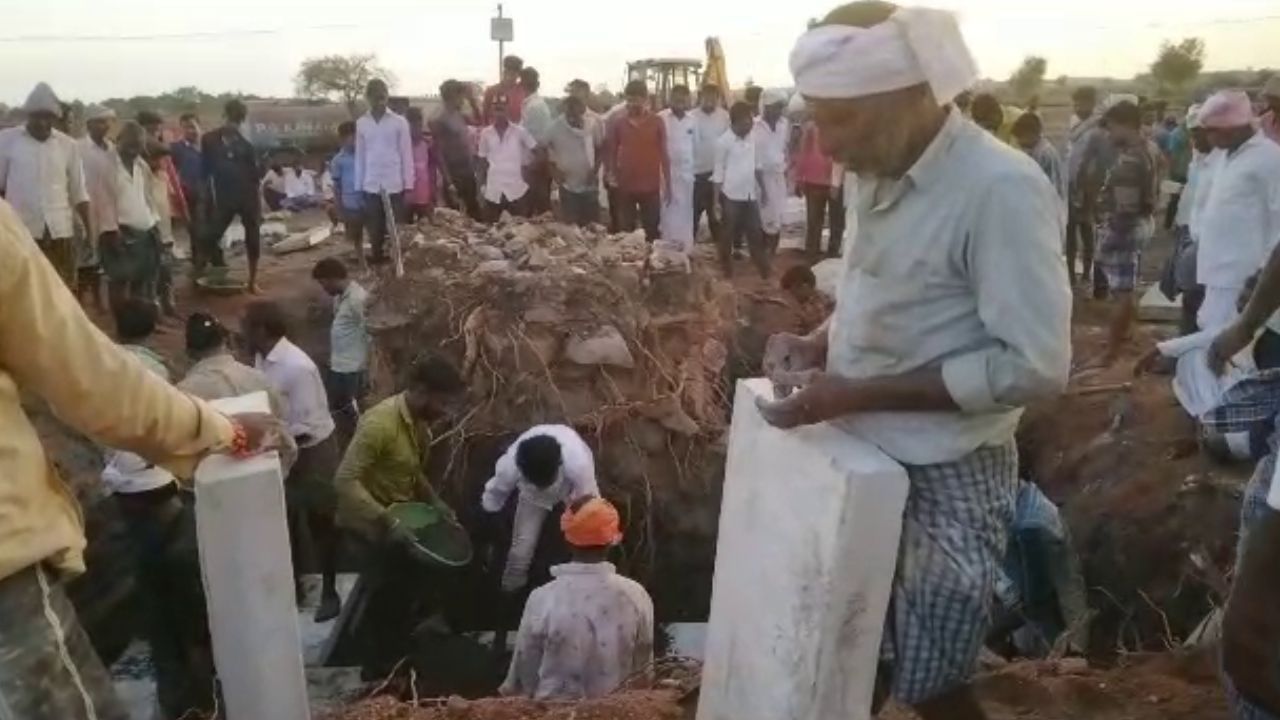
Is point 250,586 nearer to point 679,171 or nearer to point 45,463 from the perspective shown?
point 45,463

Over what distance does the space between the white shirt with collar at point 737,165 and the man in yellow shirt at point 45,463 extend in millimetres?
10528

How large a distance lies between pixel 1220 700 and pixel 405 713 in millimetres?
2429

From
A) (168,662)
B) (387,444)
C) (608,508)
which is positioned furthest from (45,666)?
(387,444)

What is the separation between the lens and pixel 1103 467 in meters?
7.35

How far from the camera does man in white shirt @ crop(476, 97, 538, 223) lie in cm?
1233

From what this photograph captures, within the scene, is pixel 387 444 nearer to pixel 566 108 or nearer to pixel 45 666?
pixel 45 666

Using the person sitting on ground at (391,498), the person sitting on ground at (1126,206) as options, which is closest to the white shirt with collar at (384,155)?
the person sitting on ground at (391,498)

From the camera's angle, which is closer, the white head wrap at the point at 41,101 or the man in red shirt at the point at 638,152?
the white head wrap at the point at 41,101

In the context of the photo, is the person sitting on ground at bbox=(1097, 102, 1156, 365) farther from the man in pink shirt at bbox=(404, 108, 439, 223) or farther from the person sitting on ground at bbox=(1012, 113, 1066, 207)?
the man in pink shirt at bbox=(404, 108, 439, 223)

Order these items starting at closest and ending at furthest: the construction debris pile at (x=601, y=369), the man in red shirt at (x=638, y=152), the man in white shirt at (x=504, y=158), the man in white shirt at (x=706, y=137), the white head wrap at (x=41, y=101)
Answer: the construction debris pile at (x=601, y=369) < the white head wrap at (x=41, y=101) < the man in red shirt at (x=638, y=152) < the man in white shirt at (x=504, y=158) < the man in white shirt at (x=706, y=137)

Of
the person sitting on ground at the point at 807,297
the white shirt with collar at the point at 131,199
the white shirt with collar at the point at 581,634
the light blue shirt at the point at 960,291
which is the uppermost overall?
the light blue shirt at the point at 960,291

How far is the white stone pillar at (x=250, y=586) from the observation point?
2680mm

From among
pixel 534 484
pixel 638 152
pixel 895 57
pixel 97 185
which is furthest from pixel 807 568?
pixel 638 152

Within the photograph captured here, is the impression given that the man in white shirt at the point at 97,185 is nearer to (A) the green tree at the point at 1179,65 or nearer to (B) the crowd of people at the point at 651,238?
(B) the crowd of people at the point at 651,238
